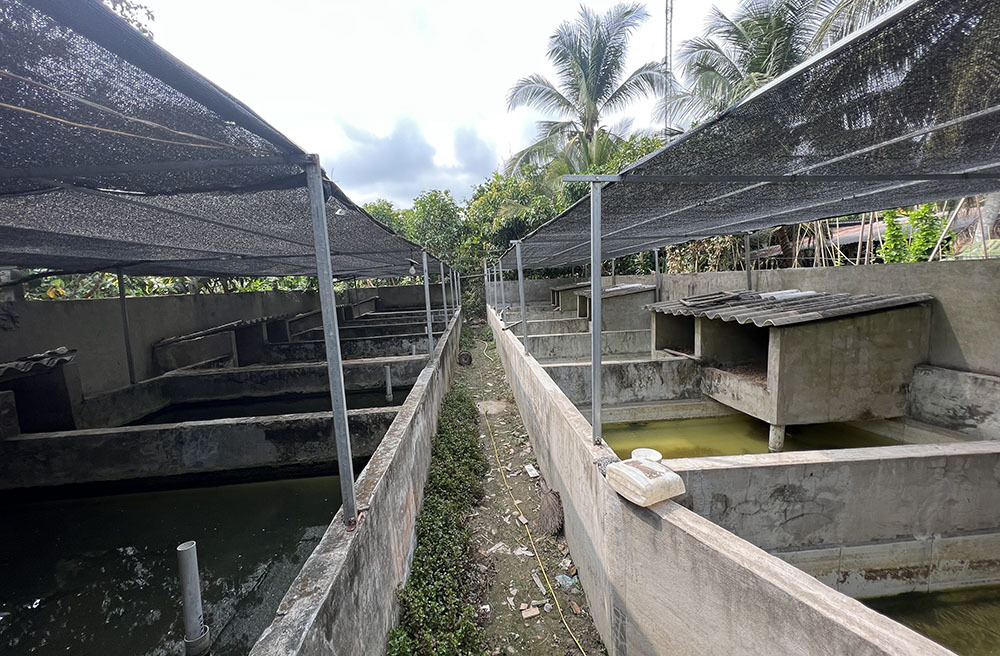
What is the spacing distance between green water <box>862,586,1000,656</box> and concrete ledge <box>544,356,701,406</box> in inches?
114

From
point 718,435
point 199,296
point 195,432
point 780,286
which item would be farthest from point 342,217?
point 199,296

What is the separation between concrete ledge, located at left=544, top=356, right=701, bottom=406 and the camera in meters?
5.60

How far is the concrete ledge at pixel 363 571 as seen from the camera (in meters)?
1.54

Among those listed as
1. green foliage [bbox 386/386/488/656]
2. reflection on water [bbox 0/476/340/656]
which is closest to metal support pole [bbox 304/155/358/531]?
green foliage [bbox 386/386/488/656]

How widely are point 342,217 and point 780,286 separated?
22.2 ft

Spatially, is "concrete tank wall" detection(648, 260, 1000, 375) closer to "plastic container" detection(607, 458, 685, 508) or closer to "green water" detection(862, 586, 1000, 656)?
"green water" detection(862, 586, 1000, 656)

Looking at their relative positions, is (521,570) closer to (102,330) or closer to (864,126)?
(864,126)

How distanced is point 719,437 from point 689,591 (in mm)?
3767

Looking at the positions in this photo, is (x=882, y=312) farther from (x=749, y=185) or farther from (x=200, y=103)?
(x=200, y=103)

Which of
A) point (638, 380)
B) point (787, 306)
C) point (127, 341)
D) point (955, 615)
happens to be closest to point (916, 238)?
point (787, 306)

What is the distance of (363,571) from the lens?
6.85ft

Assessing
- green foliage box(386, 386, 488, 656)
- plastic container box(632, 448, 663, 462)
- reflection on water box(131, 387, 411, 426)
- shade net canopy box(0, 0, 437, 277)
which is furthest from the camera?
reflection on water box(131, 387, 411, 426)

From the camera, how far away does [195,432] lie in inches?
180

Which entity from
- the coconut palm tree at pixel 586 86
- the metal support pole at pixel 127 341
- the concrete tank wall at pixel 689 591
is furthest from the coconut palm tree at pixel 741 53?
the metal support pole at pixel 127 341
